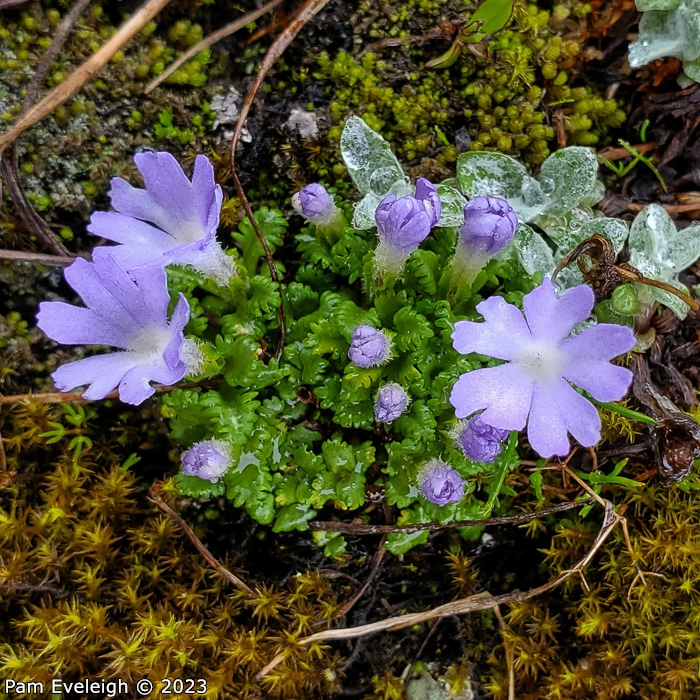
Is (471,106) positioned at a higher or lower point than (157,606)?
higher

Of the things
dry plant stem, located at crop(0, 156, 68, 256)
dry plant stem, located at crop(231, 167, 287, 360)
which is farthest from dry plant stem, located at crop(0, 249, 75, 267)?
dry plant stem, located at crop(231, 167, 287, 360)

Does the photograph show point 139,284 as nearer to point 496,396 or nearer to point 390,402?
point 390,402

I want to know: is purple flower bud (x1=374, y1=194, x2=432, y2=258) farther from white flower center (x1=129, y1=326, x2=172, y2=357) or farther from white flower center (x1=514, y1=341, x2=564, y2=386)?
white flower center (x1=129, y1=326, x2=172, y2=357)

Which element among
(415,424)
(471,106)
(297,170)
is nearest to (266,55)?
(297,170)

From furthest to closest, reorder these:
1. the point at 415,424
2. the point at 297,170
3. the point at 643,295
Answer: the point at 297,170 < the point at 643,295 < the point at 415,424

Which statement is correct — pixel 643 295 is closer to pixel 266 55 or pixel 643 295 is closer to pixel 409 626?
pixel 409 626

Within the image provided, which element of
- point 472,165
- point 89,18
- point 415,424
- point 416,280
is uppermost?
point 89,18
